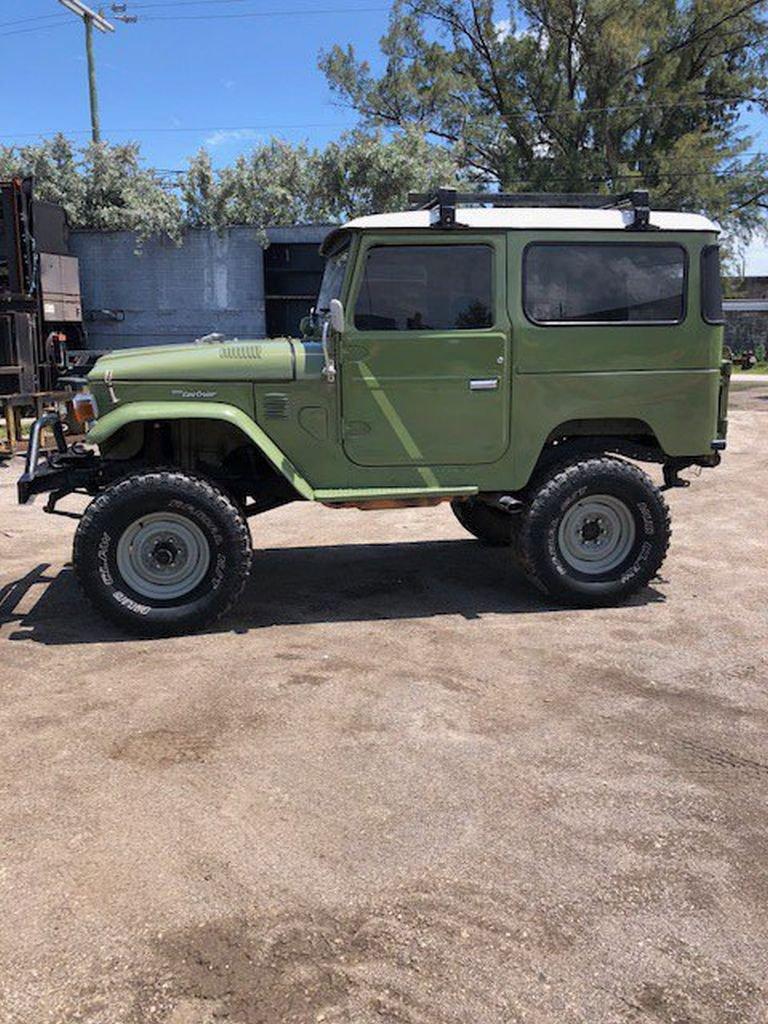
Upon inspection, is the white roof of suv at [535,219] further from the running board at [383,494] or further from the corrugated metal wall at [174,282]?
the corrugated metal wall at [174,282]

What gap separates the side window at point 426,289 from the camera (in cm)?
518

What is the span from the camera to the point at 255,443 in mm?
5086

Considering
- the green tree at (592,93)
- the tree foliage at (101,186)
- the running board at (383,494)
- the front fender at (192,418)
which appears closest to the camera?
the front fender at (192,418)

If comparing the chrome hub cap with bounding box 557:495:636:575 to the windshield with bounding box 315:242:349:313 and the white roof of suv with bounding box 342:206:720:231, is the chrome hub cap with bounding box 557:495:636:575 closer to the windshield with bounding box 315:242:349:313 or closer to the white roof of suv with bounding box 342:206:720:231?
the white roof of suv with bounding box 342:206:720:231

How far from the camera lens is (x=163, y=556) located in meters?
5.13

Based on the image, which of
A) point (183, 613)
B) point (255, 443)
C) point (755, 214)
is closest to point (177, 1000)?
point (183, 613)

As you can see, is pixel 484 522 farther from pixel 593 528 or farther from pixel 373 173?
pixel 373 173

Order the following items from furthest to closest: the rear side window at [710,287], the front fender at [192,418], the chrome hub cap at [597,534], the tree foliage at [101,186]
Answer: the tree foliage at [101,186] → the chrome hub cap at [597,534] → the rear side window at [710,287] → the front fender at [192,418]

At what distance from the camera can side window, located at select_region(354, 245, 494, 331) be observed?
5.18m

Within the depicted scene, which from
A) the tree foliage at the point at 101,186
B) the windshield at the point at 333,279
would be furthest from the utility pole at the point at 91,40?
the windshield at the point at 333,279

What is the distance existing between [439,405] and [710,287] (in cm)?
189

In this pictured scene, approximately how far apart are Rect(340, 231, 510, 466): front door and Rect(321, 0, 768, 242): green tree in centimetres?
2480

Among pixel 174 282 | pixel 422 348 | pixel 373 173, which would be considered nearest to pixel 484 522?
pixel 422 348

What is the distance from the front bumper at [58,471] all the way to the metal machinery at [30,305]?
17.7 feet
